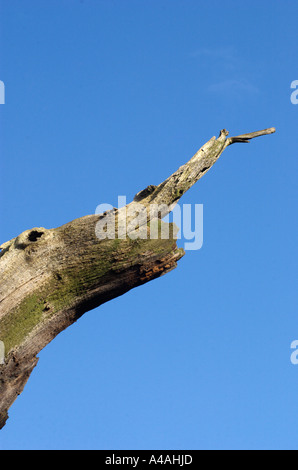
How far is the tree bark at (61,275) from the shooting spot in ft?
35.3

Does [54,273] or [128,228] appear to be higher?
[128,228]

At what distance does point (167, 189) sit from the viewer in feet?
40.1

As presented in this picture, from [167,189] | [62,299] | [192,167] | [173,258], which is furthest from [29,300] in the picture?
[192,167]

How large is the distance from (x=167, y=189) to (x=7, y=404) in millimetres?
5277

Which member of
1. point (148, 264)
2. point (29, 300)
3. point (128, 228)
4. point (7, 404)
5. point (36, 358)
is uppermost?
point (128, 228)

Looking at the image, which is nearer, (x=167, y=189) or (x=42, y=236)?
(x=42, y=236)

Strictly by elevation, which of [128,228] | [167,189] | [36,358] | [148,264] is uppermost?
[167,189]

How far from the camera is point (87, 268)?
438 inches

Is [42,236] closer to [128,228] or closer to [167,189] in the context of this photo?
[128,228]

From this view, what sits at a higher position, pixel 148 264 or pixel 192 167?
pixel 192 167

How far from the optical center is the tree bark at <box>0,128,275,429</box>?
424 inches

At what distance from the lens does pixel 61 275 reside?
1112 centimetres

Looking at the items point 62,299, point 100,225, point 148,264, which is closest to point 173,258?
point 148,264

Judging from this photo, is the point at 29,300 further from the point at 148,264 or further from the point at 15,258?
the point at 148,264
